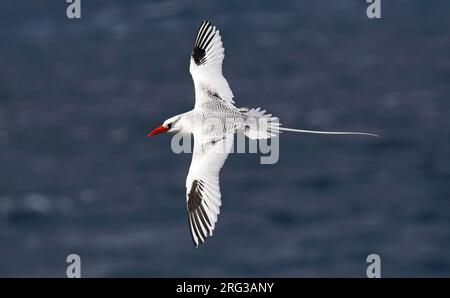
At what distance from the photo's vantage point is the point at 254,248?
59.0 meters

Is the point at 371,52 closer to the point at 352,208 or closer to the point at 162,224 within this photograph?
the point at 352,208

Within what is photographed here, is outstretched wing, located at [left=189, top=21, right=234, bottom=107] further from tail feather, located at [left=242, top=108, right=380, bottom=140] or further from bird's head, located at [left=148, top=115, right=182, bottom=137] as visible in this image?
tail feather, located at [left=242, top=108, right=380, bottom=140]

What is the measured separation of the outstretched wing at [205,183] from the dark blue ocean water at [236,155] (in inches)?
1231

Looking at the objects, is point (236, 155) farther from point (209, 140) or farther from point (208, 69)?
point (209, 140)

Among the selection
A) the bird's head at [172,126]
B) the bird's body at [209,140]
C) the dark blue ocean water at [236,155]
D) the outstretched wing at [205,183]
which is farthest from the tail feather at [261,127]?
the dark blue ocean water at [236,155]

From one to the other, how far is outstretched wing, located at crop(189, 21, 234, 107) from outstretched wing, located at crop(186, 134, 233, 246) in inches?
75.6

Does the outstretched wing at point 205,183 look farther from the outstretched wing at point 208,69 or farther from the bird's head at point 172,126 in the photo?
the outstretched wing at point 208,69

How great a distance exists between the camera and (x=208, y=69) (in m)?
25.7

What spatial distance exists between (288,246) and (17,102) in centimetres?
2395

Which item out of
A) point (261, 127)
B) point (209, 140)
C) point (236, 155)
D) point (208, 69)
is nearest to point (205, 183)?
point (209, 140)

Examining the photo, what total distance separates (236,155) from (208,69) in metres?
37.8

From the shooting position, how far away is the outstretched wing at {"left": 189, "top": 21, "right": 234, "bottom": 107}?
81.7 feet

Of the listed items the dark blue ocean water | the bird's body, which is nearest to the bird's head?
the bird's body

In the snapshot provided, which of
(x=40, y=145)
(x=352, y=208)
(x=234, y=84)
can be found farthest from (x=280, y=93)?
(x=40, y=145)
